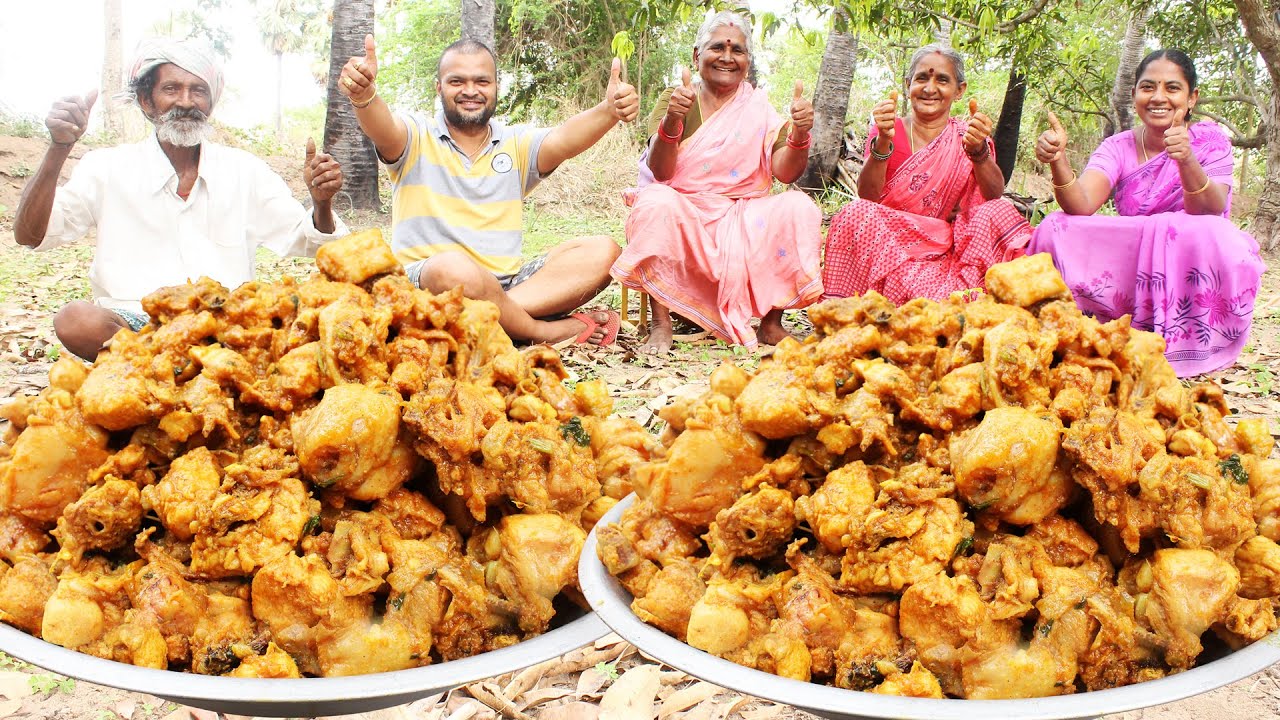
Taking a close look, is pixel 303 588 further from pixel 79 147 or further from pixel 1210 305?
pixel 79 147

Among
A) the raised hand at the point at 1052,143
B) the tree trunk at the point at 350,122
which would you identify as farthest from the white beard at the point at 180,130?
the tree trunk at the point at 350,122

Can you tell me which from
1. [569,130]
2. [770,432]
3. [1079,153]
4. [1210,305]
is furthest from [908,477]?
[1079,153]

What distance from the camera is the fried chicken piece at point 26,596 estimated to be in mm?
1329

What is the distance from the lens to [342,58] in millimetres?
9289

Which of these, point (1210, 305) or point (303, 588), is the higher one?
point (303, 588)

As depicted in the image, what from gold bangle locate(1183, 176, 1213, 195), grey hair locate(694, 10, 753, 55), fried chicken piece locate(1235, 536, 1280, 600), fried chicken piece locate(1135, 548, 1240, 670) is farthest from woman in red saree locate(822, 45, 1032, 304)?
fried chicken piece locate(1135, 548, 1240, 670)

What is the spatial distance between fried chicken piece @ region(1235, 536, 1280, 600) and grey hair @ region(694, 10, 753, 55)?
4489 millimetres

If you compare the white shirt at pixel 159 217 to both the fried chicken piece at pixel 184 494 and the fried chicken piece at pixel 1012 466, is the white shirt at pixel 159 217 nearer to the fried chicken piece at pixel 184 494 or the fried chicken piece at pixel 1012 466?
the fried chicken piece at pixel 184 494

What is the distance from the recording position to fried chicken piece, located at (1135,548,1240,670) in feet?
3.89

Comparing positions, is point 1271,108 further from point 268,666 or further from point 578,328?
point 268,666

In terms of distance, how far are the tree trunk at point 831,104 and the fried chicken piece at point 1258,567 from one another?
8473 millimetres

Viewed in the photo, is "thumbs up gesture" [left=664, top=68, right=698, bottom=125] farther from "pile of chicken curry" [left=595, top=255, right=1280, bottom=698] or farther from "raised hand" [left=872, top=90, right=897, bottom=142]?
"pile of chicken curry" [left=595, top=255, right=1280, bottom=698]

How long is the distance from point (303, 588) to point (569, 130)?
3725 mm

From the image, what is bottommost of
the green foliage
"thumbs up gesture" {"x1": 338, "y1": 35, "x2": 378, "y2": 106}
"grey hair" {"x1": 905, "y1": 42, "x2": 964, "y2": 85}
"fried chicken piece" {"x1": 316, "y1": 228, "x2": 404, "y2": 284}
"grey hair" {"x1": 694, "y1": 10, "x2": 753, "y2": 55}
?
the green foliage
